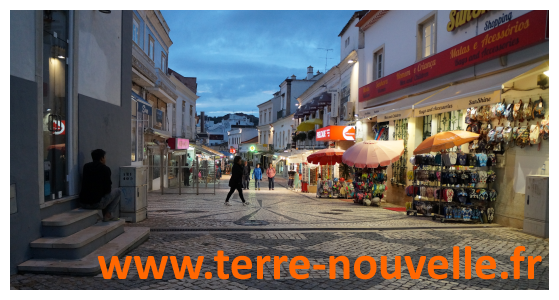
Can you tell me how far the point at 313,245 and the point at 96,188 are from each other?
13.0 ft

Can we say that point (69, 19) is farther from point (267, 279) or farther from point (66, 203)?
point (267, 279)

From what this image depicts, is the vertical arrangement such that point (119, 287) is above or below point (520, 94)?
below

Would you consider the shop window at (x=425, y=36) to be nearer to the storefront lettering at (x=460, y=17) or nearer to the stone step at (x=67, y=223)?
the storefront lettering at (x=460, y=17)

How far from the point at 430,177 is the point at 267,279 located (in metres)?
7.24

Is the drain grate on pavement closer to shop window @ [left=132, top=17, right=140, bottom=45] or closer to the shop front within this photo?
the shop front

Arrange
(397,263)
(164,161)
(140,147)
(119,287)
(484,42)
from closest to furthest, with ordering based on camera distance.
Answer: (119,287) < (397,263) < (484,42) < (140,147) < (164,161)

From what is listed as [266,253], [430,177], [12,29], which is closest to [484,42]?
[430,177]

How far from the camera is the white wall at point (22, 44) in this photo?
17.4 feet

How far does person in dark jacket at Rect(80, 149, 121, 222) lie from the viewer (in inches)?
287

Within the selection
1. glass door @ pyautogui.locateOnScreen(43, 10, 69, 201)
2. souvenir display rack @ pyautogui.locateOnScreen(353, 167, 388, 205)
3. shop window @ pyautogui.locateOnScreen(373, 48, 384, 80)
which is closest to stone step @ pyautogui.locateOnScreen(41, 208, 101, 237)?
glass door @ pyautogui.locateOnScreen(43, 10, 69, 201)

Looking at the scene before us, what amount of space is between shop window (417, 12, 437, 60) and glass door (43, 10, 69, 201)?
426 inches

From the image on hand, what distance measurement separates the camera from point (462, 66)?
11.4 m

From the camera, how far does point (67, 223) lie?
239 inches

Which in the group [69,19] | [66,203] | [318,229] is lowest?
[318,229]
